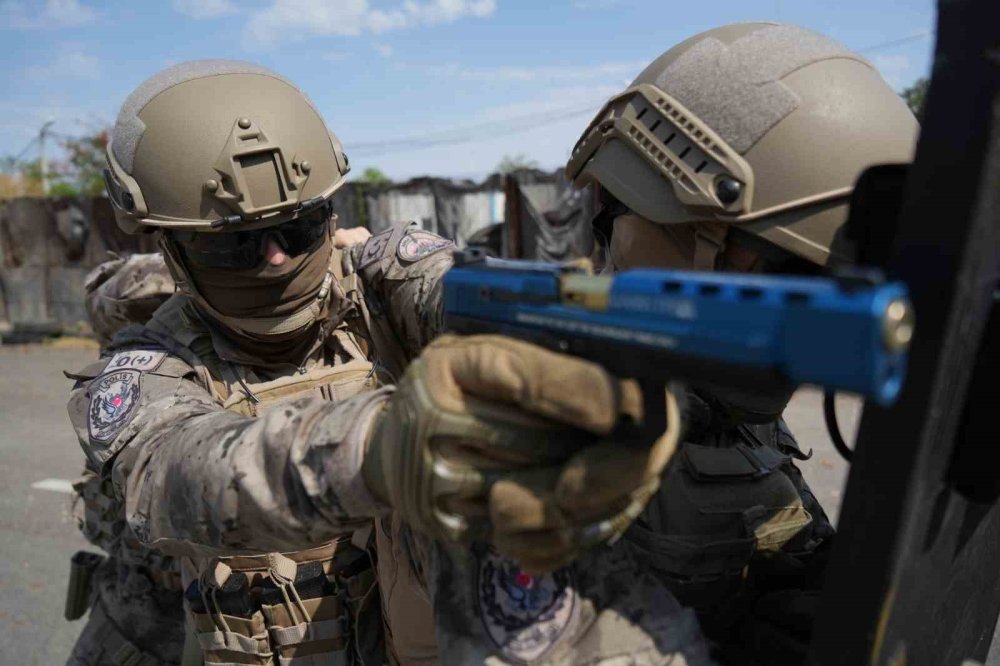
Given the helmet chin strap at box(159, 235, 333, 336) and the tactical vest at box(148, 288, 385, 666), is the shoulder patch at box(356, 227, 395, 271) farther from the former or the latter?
the tactical vest at box(148, 288, 385, 666)

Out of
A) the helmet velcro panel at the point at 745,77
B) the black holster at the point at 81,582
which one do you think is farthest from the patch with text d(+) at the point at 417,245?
the black holster at the point at 81,582

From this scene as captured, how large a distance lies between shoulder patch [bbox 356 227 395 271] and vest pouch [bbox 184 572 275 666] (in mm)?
1022

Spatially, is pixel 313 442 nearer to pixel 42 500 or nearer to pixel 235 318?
pixel 235 318

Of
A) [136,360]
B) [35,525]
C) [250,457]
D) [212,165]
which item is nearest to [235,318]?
[136,360]

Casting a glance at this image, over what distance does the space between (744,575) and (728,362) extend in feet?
3.01

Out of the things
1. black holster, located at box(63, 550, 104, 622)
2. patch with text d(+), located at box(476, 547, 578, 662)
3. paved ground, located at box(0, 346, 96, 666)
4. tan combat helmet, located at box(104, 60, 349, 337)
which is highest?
tan combat helmet, located at box(104, 60, 349, 337)

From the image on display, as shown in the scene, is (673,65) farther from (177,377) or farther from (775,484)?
(177,377)

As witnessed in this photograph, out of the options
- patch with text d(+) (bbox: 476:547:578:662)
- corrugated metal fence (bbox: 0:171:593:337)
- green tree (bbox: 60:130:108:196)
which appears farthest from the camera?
green tree (bbox: 60:130:108:196)

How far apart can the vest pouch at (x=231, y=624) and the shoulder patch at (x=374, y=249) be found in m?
1.02

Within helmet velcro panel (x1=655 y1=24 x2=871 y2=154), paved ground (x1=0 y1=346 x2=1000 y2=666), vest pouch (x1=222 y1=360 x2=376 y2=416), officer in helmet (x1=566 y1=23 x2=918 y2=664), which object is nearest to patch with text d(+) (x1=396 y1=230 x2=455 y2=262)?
vest pouch (x1=222 y1=360 x2=376 y2=416)

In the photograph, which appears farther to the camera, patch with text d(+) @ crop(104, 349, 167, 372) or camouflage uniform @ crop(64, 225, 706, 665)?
patch with text d(+) @ crop(104, 349, 167, 372)

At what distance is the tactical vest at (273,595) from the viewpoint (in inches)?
83.3

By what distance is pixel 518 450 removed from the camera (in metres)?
1.05

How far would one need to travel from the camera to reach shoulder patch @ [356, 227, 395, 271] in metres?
2.28
